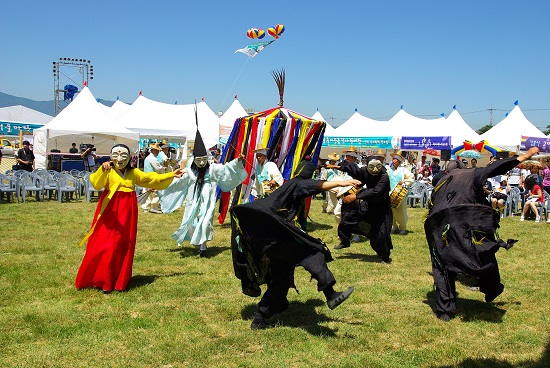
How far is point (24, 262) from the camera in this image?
7.63m

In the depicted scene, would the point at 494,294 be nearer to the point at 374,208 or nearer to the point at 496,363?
the point at 496,363

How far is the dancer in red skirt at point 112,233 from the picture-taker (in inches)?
243

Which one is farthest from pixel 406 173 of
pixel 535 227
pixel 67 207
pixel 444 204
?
pixel 67 207

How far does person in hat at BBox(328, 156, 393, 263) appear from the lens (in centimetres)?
795

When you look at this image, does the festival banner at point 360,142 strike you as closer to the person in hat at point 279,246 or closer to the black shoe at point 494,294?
the black shoe at point 494,294

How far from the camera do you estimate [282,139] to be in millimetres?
11188

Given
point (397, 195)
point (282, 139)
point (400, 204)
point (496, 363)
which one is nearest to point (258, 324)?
point (496, 363)

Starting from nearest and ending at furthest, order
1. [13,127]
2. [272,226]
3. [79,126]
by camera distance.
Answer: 1. [272,226]
2. [79,126]
3. [13,127]

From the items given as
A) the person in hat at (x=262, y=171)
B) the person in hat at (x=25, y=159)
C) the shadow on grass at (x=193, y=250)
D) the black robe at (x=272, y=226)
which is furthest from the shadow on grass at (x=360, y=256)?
the person in hat at (x=25, y=159)

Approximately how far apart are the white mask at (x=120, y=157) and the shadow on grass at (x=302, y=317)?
228cm

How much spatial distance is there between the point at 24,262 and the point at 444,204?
5.87 m

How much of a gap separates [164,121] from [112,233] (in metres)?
21.3

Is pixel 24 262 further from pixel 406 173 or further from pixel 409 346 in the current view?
pixel 406 173

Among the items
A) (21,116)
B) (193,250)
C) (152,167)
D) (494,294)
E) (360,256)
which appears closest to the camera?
(494,294)
